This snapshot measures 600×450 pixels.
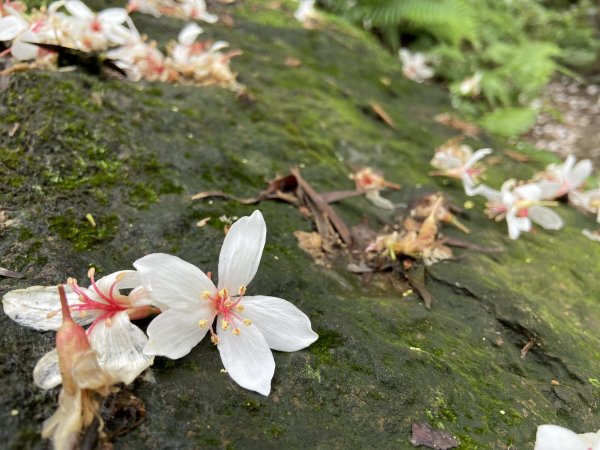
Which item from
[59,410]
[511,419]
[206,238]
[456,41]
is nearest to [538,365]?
[511,419]

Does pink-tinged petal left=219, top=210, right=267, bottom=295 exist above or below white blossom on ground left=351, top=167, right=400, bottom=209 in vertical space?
above

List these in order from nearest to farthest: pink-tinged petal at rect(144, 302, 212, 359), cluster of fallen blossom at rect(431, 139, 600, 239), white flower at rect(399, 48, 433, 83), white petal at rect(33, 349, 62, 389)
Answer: white petal at rect(33, 349, 62, 389) < pink-tinged petal at rect(144, 302, 212, 359) < cluster of fallen blossom at rect(431, 139, 600, 239) < white flower at rect(399, 48, 433, 83)

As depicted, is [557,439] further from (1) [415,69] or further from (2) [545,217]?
(1) [415,69]

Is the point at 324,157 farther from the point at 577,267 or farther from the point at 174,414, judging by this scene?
the point at 174,414

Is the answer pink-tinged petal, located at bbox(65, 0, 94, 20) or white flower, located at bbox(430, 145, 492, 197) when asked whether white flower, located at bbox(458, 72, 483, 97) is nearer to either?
white flower, located at bbox(430, 145, 492, 197)

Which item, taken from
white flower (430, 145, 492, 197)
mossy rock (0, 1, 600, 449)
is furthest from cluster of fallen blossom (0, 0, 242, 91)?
white flower (430, 145, 492, 197)

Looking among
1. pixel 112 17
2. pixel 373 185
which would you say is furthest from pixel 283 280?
pixel 112 17

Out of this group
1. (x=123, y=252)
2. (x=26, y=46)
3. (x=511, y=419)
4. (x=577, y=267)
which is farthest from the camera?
(x=577, y=267)
